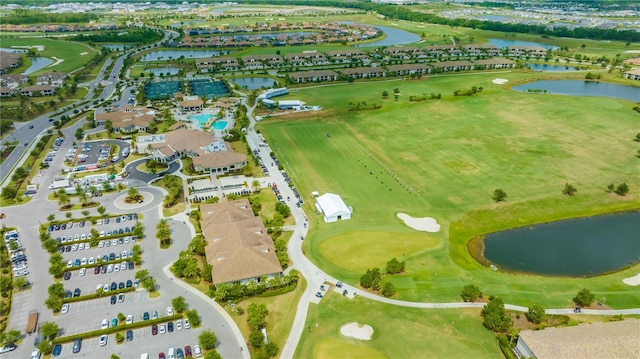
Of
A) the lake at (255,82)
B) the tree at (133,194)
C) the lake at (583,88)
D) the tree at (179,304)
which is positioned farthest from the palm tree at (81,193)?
the lake at (583,88)

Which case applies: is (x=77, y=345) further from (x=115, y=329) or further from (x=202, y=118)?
(x=202, y=118)

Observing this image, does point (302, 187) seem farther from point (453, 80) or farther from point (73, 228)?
point (453, 80)

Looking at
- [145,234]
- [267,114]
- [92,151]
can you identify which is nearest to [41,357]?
[145,234]

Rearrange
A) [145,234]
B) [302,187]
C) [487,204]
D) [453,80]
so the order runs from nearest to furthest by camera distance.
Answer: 1. [145,234]
2. [487,204]
3. [302,187]
4. [453,80]

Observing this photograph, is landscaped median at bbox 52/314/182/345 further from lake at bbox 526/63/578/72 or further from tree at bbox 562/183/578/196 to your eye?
lake at bbox 526/63/578/72

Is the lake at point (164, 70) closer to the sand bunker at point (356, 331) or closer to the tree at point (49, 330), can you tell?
the tree at point (49, 330)

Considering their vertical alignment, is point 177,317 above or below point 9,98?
below
